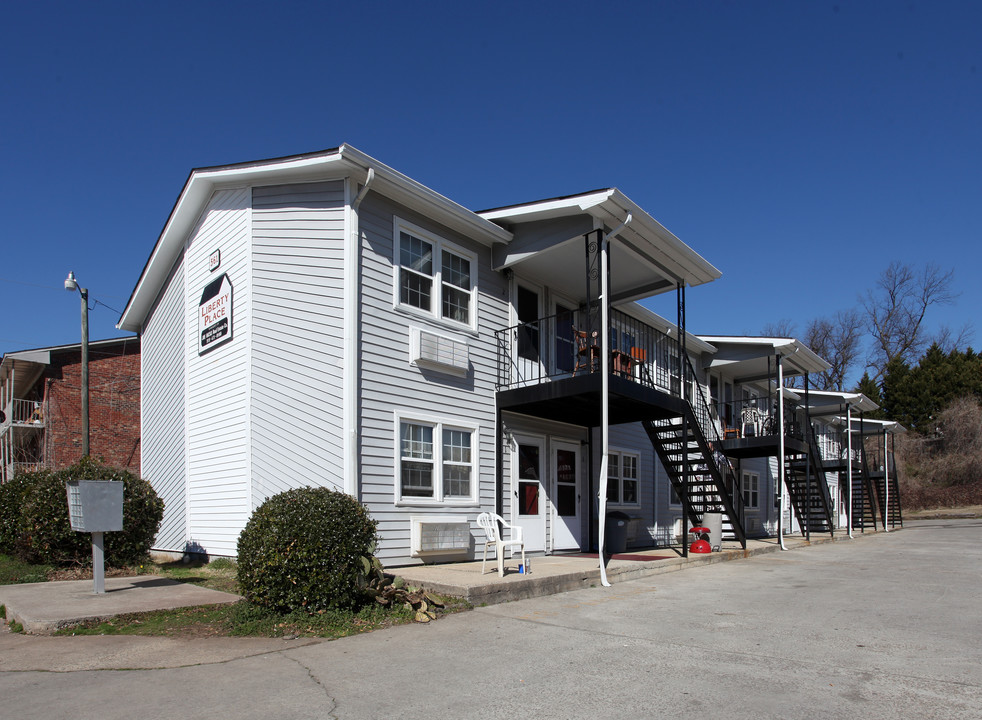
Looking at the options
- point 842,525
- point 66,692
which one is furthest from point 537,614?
point 842,525

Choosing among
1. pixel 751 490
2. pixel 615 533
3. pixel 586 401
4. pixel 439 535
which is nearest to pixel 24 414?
pixel 439 535

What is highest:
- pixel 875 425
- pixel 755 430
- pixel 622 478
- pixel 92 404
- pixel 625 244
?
pixel 625 244

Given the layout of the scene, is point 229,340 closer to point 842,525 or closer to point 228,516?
point 228,516

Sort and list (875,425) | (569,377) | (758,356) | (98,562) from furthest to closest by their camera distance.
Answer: (875,425) < (758,356) < (569,377) < (98,562)

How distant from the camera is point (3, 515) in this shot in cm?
1195

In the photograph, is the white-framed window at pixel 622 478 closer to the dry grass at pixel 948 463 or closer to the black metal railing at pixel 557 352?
the black metal railing at pixel 557 352

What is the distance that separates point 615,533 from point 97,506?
9254 millimetres

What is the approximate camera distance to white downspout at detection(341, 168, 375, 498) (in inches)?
388

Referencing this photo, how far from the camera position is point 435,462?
37.1 feet

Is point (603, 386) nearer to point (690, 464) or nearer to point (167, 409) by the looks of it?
point (690, 464)

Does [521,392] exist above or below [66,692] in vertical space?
above

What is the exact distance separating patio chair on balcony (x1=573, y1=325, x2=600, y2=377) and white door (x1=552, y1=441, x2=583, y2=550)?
1.85 m

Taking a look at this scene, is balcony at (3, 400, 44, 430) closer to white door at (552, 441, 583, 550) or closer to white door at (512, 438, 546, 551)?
white door at (512, 438, 546, 551)

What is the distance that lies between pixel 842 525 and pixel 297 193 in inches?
1189
